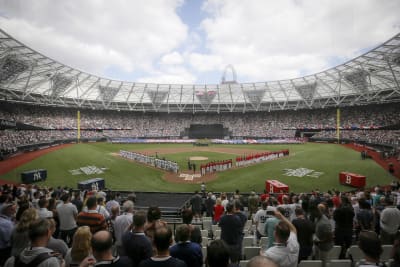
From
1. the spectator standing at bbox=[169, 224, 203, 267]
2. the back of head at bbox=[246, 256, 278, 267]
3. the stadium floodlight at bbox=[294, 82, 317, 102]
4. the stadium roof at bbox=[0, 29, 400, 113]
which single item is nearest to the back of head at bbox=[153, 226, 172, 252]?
the spectator standing at bbox=[169, 224, 203, 267]

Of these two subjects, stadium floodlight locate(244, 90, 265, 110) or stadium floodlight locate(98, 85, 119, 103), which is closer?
stadium floodlight locate(98, 85, 119, 103)

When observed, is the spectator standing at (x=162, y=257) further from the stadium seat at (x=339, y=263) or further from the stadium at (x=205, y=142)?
the stadium seat at (x=339, y=263)

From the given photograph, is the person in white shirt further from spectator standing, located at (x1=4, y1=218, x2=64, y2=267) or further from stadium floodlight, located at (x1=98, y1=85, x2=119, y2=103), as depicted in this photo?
stadium floodlight, located at (x1=98, y1=85, x2=119, y2=103)

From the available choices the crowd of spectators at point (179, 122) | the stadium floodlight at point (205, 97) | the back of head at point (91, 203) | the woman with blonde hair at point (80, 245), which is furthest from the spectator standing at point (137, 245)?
the stadium floodlight at point (205, 97)

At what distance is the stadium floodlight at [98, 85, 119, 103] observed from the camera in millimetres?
68488

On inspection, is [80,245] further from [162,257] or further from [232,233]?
[232,233]

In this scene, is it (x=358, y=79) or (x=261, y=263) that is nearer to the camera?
(x=261, y=263)

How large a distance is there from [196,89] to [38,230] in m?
73.2

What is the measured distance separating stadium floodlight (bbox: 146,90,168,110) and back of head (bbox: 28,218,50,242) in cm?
7321

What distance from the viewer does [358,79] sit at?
52531mm

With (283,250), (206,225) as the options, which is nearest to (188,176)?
(206,225)

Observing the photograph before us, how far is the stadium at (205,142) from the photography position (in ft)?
37.4

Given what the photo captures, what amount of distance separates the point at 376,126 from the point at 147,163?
56714 millimetres

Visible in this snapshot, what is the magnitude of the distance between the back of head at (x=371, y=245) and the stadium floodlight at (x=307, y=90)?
6787cm
